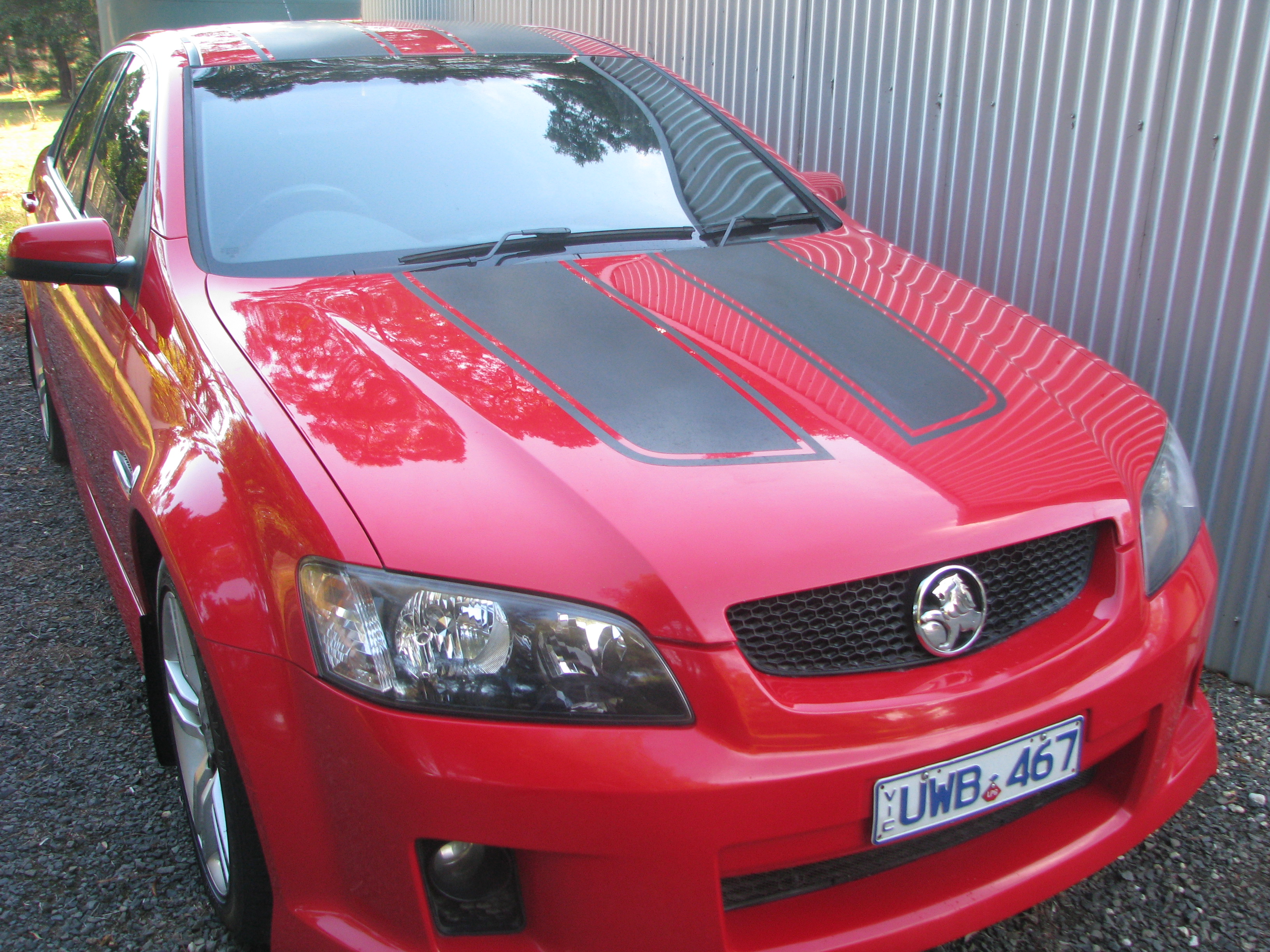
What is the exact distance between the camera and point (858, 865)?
1.47 metres

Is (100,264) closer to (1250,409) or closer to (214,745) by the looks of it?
(214,745)

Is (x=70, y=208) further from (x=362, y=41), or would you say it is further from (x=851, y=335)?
(x=851, y=335)

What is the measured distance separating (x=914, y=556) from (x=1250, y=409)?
1728 millimetres

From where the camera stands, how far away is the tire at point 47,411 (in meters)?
3.85

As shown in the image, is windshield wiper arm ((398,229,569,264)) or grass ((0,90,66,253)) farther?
grass ((0,90,66,253))

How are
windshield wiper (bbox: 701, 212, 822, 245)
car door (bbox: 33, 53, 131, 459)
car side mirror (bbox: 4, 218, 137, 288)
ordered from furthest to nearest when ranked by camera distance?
car door (bbox: 33, 53, 131, 459), windshield wiper (bbox: 701, 212, 822, 245), car side mirror (bbox: 4, 218, 137, 288)

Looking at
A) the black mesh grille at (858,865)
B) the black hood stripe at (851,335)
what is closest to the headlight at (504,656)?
the black mesh grille at (858,865)

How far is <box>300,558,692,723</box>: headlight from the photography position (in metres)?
1.32

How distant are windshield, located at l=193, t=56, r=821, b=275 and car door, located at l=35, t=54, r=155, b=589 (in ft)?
0.68

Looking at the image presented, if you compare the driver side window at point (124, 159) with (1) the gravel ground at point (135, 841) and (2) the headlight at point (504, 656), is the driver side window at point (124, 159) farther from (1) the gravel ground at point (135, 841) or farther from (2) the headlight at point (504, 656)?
(2) the headlight at point (504, 656)


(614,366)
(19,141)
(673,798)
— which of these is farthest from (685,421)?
(19,141)

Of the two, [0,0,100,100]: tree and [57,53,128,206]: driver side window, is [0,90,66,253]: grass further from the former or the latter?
[0,0,100,100]: tree

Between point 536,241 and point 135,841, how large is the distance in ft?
4.88

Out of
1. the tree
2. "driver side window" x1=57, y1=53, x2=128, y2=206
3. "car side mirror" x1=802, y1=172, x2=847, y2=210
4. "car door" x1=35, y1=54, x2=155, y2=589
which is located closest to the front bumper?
"car door" x1=35, y1=54, x2=155, y2=589
